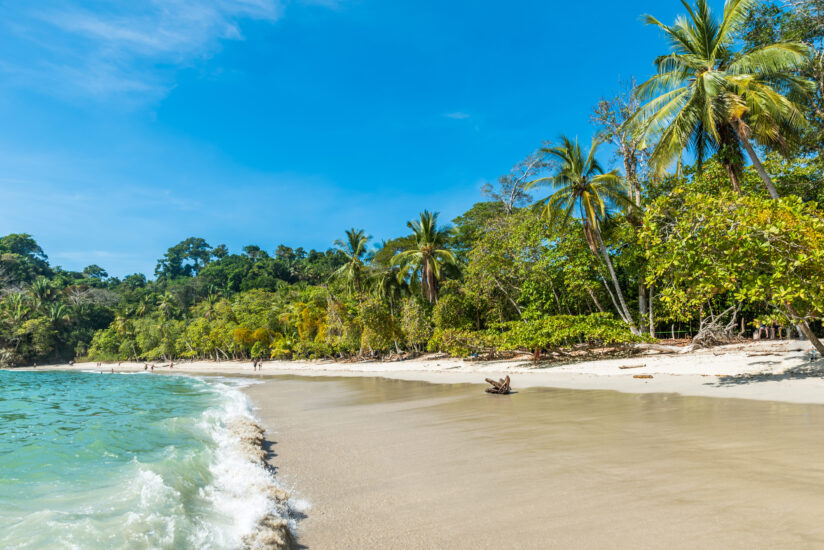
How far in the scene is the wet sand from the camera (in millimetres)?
3238

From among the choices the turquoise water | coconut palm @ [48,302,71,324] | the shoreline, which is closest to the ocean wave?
the turquoise water

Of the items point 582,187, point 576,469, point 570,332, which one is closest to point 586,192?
point 582,187

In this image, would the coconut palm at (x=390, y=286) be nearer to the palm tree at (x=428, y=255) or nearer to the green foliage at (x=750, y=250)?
the palm tree at (x=428, y=255)

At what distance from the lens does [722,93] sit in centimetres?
1270

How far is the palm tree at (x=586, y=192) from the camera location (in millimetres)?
18781

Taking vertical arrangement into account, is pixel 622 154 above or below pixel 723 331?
above

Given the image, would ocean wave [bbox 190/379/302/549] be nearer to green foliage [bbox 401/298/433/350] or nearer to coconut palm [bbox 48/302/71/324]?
green foliage [bbox 401/298/433/350]

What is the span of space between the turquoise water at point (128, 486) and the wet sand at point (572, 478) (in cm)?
84

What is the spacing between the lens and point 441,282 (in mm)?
28297

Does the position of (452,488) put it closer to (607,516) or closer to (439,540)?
(439,540)

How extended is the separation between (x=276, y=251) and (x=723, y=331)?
3737 inches

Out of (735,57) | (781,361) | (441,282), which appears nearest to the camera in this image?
(781,361)

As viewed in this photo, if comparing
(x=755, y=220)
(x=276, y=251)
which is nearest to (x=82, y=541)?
(x=755, y=220)

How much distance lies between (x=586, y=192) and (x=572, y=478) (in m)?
16.9
